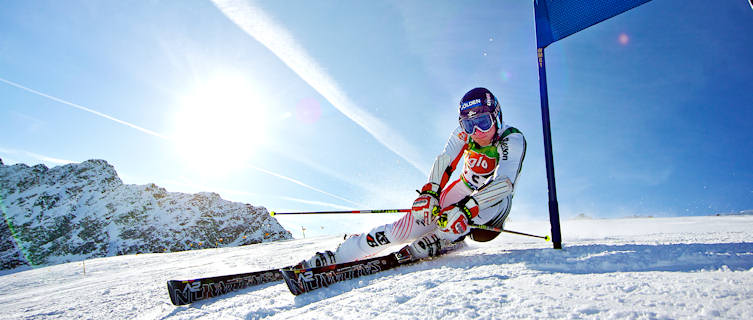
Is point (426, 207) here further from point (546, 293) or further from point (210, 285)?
point (210, 285)

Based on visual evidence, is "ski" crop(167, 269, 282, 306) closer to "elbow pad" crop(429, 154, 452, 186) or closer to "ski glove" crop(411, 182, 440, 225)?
"ski glove" crop(411, 182, 440, 225)

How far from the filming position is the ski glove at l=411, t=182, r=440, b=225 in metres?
3.26

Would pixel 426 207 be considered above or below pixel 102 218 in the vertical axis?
above

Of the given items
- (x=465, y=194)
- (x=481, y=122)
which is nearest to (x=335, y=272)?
(x=465, y=194)

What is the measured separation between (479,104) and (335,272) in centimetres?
226

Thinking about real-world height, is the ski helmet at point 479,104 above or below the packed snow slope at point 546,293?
above

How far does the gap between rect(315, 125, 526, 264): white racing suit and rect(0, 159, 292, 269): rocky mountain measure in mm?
138796

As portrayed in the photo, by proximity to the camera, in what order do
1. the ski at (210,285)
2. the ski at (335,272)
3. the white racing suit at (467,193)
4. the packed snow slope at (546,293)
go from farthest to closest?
the white racing suit at (467,193) → the ski at (210,285) → the ski at (335,272) → the packed snow slope at (546,293)

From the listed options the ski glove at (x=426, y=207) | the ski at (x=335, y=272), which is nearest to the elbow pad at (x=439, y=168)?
the ski glove at (x=426, y=207)

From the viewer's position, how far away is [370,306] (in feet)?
5.28

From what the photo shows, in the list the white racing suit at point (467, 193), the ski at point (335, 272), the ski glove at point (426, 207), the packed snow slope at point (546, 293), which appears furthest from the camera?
the ski glove at point (426, 207)

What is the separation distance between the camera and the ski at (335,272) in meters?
2.33

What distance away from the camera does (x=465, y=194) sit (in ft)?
12.5

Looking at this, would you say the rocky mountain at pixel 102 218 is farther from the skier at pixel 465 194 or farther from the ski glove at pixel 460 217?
the ski glove at pixel 460 217
